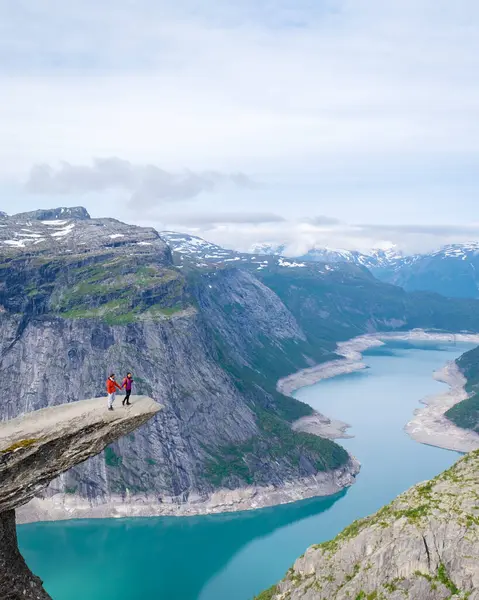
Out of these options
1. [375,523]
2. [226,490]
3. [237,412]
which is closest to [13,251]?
[237,412]

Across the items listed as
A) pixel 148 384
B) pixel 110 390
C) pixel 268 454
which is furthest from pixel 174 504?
pixel 110 390

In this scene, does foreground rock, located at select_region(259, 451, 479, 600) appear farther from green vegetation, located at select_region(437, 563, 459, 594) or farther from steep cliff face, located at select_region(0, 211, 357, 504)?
steep cliff face, located at select_region(0, 211, 357, 504)

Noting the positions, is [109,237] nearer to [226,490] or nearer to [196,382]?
[196,382]

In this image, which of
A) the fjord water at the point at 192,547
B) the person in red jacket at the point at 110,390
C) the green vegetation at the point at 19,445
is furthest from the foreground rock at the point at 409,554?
the fjord water at the point at 192,547

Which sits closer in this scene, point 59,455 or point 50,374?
point 59,455

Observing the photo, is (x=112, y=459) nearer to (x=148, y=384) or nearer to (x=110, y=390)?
(x=148, y=384)

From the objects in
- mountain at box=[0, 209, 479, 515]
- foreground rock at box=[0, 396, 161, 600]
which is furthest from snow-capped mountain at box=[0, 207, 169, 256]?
foreground rock at box=[0, 396, 161, 600]

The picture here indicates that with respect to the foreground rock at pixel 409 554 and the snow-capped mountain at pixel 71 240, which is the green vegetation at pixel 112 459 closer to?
the snow-capped mountain at pixel 71 240
